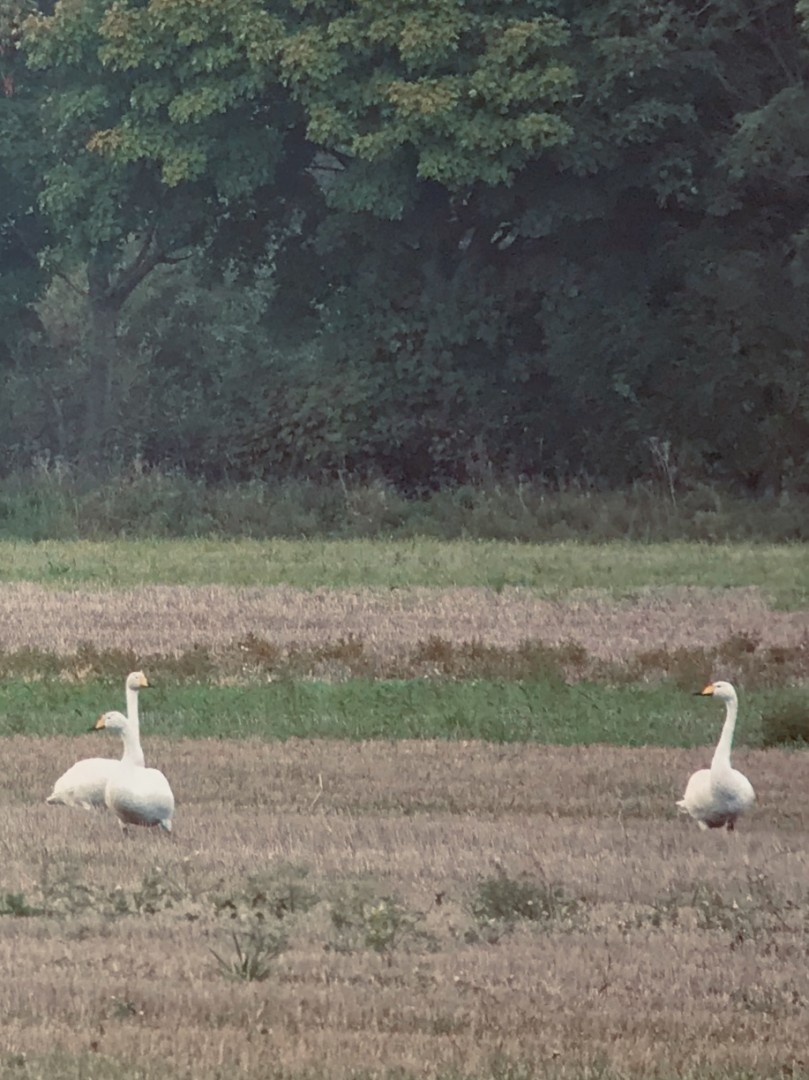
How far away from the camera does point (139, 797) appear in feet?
34.7

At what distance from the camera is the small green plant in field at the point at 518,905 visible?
8.65m

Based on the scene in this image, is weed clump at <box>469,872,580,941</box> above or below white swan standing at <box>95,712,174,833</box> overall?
above

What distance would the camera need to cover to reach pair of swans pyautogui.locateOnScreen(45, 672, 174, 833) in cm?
1058

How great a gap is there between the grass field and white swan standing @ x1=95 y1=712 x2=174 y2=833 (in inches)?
6.4

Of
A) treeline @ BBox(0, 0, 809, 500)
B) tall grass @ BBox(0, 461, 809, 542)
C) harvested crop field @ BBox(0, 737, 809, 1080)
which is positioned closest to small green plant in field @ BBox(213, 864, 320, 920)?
harvested crop field @ BBox(0, 737, 809, 1080)

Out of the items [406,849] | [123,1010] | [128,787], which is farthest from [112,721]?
[123,1010]

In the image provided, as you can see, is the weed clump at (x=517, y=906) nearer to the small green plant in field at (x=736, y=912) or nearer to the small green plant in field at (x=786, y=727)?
the small green plant in field at (x=736, y=912)

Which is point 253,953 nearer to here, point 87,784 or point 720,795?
point 720,795

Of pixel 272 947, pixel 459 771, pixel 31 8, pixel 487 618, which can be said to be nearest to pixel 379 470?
pixel 31 8

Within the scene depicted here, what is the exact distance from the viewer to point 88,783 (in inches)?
455

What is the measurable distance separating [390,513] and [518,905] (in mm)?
24108

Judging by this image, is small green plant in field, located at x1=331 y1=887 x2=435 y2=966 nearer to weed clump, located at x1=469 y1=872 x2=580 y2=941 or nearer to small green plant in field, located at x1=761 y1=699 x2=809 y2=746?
weed clump, located at x1=469 y1=872 x2=580 y2=941

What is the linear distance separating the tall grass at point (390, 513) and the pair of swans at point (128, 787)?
65.0ft

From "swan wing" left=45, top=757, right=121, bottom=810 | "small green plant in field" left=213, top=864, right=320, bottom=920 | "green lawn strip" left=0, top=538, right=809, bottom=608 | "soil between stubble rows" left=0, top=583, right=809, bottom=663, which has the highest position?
"small green plant in field" left=213, top=864, right=320, bottom=920
